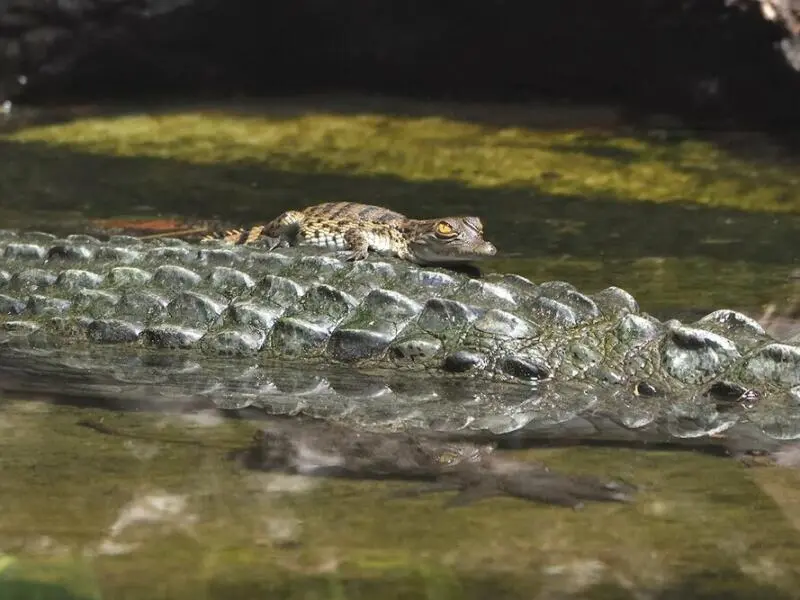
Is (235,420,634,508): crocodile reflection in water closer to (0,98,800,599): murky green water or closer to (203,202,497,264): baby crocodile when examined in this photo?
(0,98,800,599): murky green water

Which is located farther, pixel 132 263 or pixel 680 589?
pixel 132 263

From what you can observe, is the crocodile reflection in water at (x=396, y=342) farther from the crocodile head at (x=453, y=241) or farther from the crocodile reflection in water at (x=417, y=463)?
the crocodile head at (x=453, y=241)

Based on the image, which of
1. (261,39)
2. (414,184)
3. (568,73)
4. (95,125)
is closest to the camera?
(414,184)

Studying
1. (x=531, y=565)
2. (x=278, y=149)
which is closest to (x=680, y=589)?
(x=531, y=565)

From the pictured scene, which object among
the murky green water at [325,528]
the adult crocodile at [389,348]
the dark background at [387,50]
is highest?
the dark background at [387,50]

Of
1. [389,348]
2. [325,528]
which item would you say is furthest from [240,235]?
[325,528]

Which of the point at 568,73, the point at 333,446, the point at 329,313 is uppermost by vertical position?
the point at 568,73

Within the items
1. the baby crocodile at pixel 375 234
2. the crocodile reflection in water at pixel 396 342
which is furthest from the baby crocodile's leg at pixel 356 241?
the crocodile reflection in water at pixel 396 342

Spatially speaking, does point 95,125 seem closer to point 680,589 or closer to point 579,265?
point 579,265

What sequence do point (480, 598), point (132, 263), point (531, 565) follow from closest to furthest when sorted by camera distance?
point (480, 598) → point (531, 565) → point (132, 263)
